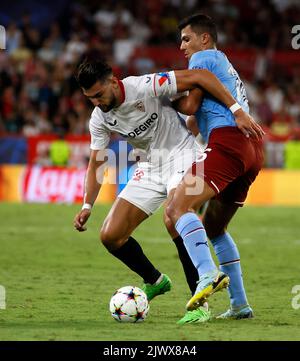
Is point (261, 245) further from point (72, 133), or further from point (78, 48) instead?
point (78, 48)

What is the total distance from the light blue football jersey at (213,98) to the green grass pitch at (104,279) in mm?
1507

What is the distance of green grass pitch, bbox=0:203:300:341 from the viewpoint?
653 cm

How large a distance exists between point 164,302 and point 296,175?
33.9 ft

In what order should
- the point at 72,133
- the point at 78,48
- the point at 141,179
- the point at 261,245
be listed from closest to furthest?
1. the point at 141,179
2. the point at 261,245
3. the point at 72,133
4. the point at 78,48

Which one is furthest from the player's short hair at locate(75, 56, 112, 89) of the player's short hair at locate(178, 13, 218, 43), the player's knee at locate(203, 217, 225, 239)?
the player's knee at locate(203, 217, 225, 239)

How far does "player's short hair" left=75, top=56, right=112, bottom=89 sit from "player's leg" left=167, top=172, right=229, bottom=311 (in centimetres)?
100

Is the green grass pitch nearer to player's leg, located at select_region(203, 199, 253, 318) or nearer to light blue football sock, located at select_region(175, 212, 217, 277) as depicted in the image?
player's leg, located at select_region(203, 199, 253, 318)

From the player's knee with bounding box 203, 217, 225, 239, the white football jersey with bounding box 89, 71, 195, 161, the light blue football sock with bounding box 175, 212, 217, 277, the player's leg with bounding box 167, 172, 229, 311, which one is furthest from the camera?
the player's knee with bounding box 203, 217, 225, 239

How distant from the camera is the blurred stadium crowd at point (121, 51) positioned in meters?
20.7

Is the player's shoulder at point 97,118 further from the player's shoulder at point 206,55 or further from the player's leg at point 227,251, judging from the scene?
the player's leg at point 227,251

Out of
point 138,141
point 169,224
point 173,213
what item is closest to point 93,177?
point 138,141

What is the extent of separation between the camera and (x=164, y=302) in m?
8.19

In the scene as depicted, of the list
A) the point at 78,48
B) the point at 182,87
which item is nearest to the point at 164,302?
the point at 182,87

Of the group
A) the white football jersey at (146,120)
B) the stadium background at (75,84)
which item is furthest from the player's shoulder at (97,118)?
the stadium background at (75,84)
